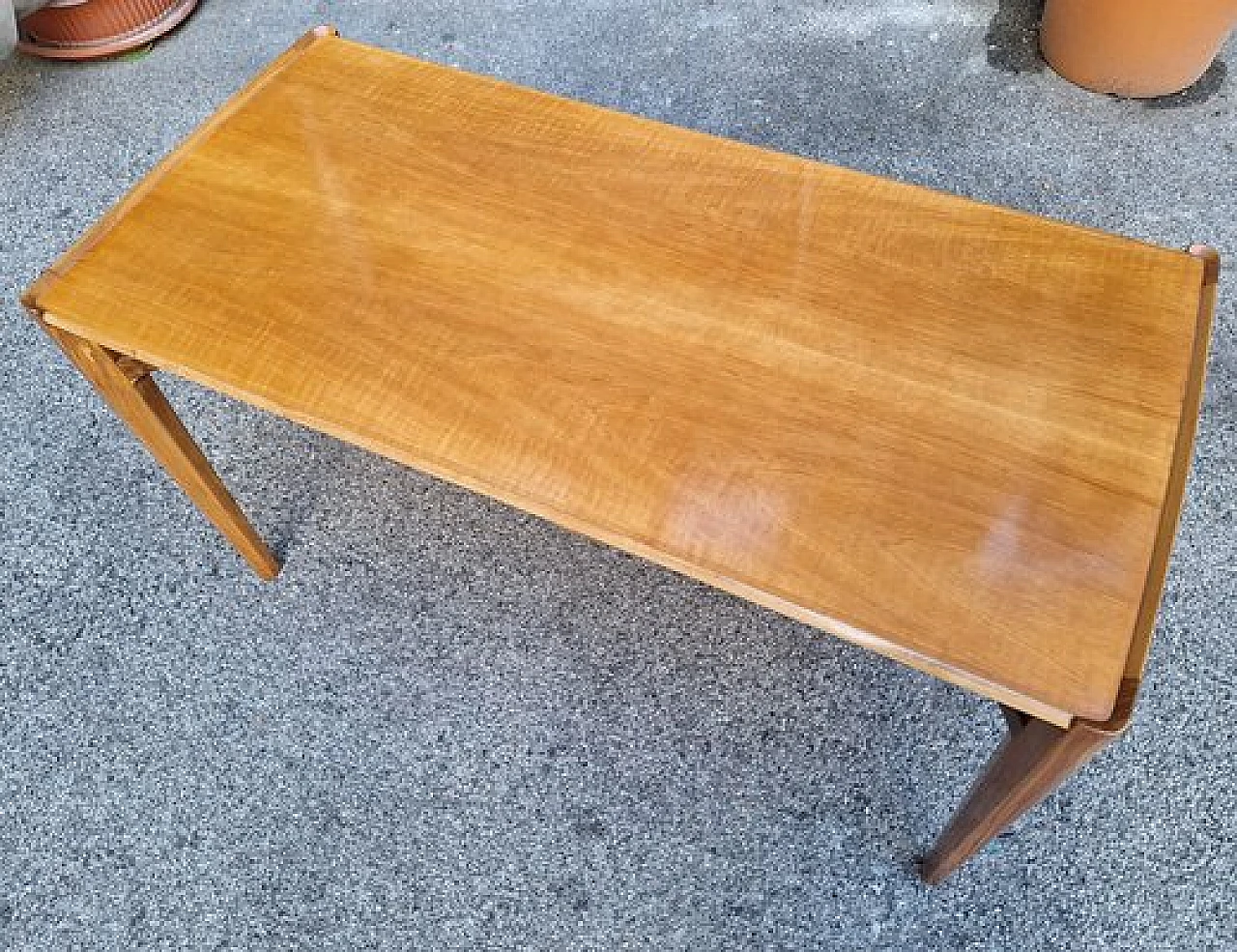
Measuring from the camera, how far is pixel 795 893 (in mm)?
1024

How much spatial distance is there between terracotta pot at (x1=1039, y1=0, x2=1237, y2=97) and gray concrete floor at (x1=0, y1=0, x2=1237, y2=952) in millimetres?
393

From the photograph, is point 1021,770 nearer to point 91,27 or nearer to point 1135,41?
point 1135,41

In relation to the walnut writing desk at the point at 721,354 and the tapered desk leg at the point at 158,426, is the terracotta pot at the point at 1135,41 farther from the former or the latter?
the tapered desk leg at the point at 158,426

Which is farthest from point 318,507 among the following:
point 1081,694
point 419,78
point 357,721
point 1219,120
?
point 1219,120

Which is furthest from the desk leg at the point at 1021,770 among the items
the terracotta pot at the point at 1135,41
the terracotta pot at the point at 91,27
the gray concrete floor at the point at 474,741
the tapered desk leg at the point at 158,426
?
the terracotta pot at the point at 91,27

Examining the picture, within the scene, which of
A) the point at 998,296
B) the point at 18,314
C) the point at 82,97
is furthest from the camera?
the point at 82,97

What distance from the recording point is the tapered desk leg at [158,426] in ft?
3.12

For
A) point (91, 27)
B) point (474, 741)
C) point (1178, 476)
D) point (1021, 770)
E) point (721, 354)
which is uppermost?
point (91, 27)

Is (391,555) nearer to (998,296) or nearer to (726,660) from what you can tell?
(726,660)

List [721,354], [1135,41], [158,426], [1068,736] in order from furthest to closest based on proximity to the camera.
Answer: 1. [1135,41]
2. [158,426]
3. [721,354]
4. [1068,736]

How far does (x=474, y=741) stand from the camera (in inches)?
44.4

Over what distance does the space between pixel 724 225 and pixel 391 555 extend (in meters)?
0.62

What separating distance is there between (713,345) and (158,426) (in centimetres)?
60

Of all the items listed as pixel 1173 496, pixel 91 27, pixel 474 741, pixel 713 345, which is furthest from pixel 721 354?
pixel 91 27
